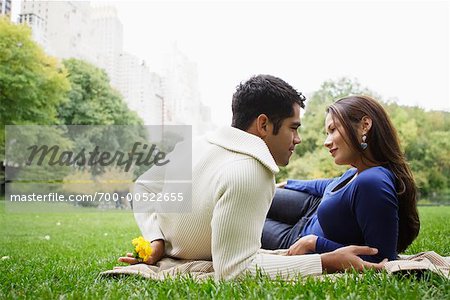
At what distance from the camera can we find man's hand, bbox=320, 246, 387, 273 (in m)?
1.58

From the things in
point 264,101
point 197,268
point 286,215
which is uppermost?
point 264,101

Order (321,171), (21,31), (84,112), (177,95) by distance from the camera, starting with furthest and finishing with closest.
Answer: (177,95) → (84,112) → (321,171) → (21,31)

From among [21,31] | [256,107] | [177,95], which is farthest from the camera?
[177,95]

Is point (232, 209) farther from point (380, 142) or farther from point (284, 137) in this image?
point (380, 142)

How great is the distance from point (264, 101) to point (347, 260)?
0.63m

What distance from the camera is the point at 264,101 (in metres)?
1.61

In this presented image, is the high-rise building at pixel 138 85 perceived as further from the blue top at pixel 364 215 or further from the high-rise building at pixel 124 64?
the blue top at pixel 364 215

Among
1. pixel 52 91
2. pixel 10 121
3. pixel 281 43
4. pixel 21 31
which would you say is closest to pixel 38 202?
pixel 10 121

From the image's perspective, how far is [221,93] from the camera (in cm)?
2180

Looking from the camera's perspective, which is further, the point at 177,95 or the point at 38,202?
the point at 177,95

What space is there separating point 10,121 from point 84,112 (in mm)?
4839

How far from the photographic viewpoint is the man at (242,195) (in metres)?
1.37

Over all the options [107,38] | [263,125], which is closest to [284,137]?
[263,125]

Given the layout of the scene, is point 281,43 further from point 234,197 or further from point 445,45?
point 234,197
